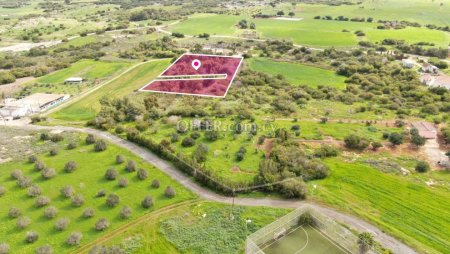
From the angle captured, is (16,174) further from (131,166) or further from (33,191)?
(131,166)

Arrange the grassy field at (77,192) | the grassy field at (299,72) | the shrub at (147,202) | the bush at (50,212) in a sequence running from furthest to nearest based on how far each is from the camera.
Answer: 1. the grassy field at (299,72)
2. the shrub at (147,202)
3. the bush at (50,212)
4. the grassy field at (77,192)

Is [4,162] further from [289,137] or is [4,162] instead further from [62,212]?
[289,137]

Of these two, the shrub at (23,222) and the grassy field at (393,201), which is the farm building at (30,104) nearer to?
the shrub at (23,222)

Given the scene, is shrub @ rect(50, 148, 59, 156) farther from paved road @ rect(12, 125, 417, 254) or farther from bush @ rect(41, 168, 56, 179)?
paved road @ rect(12, 125, 417, 254)

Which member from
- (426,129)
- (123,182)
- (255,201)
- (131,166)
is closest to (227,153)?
(255,201)

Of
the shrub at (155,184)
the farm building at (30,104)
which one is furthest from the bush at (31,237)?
the farm building at (30,104)

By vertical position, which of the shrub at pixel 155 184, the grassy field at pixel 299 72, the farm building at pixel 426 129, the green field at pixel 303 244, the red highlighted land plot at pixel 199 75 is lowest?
the green field at pixel 303 244

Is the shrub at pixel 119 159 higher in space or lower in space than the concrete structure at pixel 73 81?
lower
